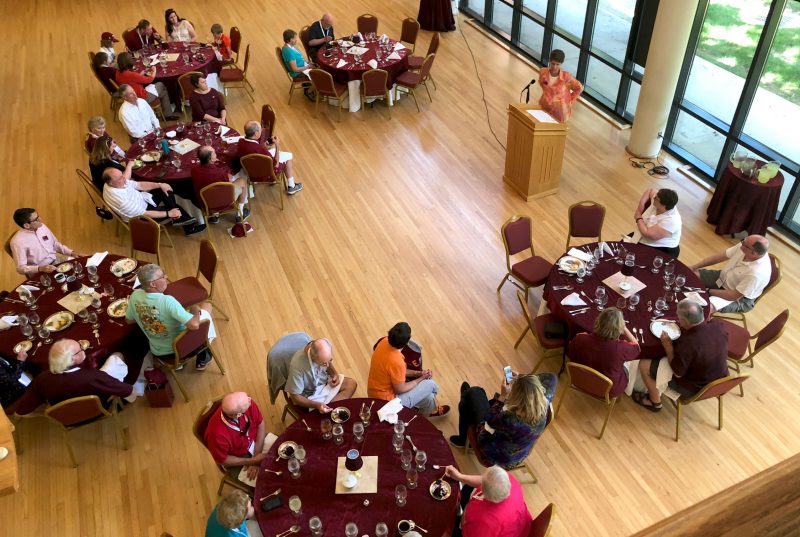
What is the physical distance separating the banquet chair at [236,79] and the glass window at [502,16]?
5617mm

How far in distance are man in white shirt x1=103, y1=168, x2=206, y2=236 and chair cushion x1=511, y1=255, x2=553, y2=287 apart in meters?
4.45

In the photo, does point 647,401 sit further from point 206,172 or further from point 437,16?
point 437,16

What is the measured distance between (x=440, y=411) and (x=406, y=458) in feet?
4.45

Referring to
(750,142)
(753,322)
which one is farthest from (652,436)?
(750,142)

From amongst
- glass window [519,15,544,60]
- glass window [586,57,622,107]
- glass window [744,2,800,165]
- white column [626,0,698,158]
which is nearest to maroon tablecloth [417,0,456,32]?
glass window [519,15,544,60]

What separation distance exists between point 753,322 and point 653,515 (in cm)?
291

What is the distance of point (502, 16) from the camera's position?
13602 mm

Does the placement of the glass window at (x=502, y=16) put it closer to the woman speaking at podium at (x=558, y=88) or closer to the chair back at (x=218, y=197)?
the woman speaking at podium at (x=558, y=88)

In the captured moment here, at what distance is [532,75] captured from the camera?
1213cm

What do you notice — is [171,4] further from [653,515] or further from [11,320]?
[653,515]

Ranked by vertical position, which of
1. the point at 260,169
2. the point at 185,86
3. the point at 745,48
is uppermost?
the point at 745,48

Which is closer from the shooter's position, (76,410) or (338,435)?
(338,435)

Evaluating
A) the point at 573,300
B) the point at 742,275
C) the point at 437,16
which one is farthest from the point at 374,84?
the point at 742,275

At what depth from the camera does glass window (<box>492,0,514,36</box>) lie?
43.9 ft
